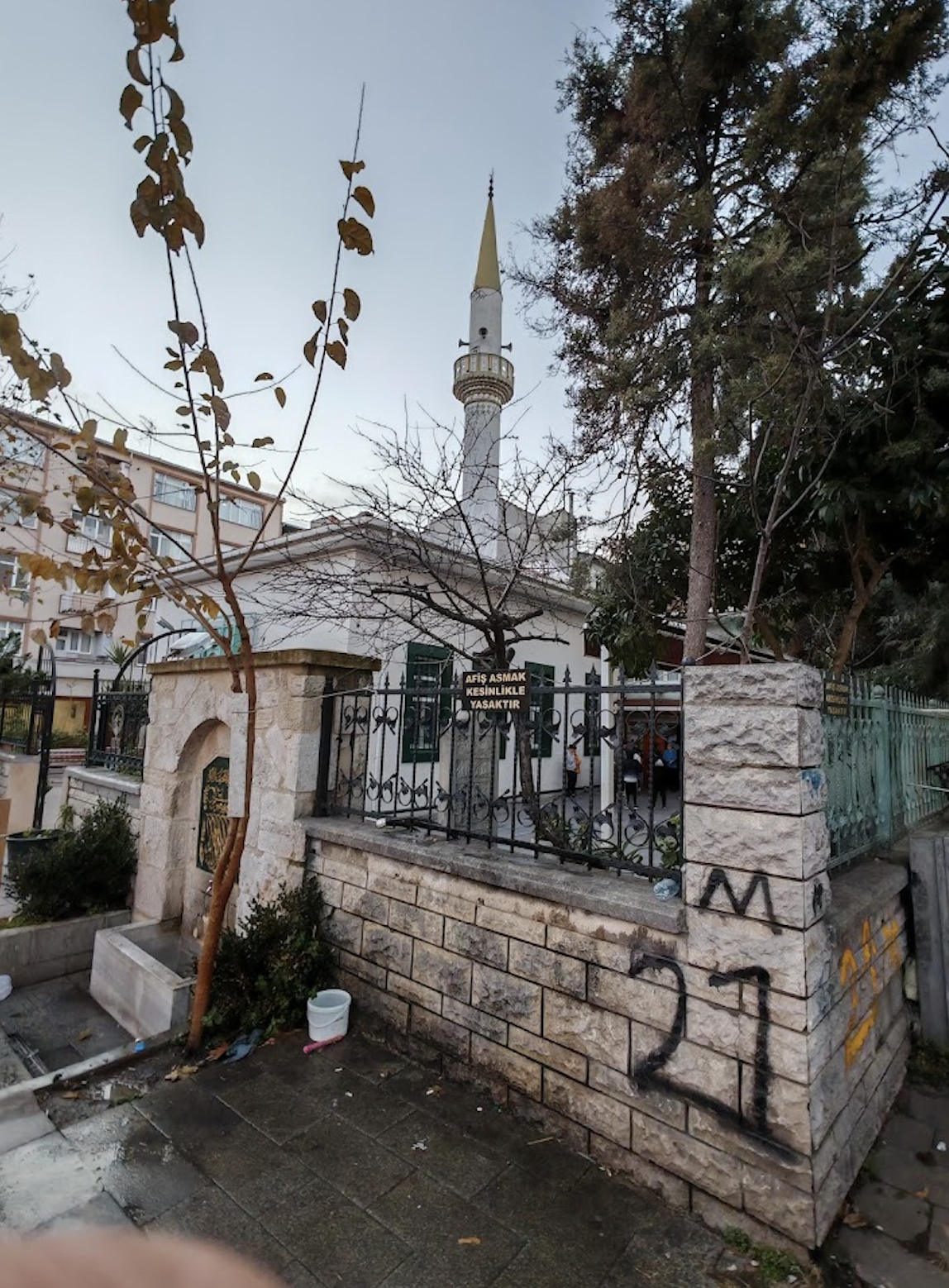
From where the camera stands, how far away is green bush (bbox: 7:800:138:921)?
602cm

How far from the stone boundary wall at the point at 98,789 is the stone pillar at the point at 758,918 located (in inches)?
245

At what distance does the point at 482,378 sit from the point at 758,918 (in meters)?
12.1

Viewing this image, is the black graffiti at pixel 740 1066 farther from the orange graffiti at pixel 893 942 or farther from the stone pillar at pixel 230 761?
the stone pillar at pixel 230 761

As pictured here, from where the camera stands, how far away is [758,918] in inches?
99.2

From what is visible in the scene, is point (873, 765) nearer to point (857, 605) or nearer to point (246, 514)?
point (857, 605)

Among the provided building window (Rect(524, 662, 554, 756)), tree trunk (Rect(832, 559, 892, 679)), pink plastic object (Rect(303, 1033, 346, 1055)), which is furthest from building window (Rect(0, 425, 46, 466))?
tree trunk (Rect(832, 559, 892, 679))

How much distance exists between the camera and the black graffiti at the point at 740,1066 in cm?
244

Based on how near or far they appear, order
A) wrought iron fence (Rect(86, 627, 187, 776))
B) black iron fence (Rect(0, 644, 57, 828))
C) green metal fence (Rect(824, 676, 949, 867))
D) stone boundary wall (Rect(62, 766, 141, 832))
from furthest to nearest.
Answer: black iron fence (Rect(0, 644, 57, 828)) → wrought iron fence (Rect(86, 627, 187, 776)) → stone boundary wall (Rect(62, 766, 141, 832)) → green metal fence (Rect(824, 676, 949, 867))

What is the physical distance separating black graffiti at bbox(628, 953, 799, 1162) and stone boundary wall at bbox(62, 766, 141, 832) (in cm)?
594

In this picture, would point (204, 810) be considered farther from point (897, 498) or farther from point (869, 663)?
point (869, 663)

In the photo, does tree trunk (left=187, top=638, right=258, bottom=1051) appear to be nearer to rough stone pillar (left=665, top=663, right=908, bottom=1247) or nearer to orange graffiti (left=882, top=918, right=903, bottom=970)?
rough stone pillar (left=665, top=663, right=908, bottom=1247)

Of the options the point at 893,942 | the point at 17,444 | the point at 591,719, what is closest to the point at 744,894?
the point at 591,719

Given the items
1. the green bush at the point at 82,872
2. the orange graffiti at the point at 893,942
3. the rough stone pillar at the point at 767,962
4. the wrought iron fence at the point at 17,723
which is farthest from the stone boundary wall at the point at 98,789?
the orange graffiti at the point at 893,942

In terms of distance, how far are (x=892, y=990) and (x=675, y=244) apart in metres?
5.79
